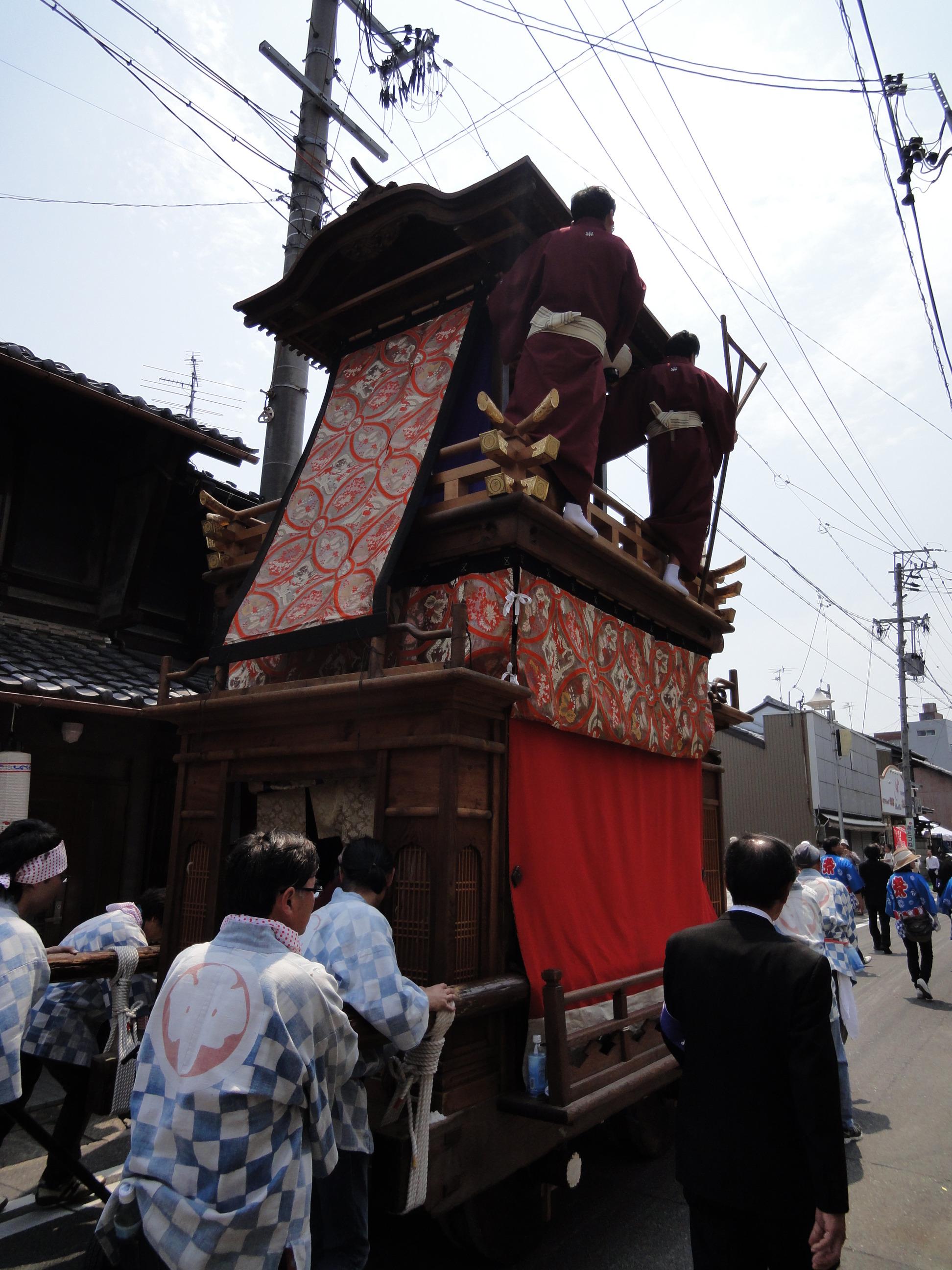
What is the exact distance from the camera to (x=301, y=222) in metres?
9.55

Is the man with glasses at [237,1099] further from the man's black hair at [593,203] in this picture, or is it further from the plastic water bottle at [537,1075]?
the man's black hair at [593,203]

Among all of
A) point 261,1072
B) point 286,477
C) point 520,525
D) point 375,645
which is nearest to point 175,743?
point 286,477

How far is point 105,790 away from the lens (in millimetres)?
8922

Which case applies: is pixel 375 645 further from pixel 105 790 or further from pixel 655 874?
pixel 105 790

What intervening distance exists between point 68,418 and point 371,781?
6.67 metres

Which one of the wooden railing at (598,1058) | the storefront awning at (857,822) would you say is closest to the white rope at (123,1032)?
the wooden railing at (598,1058)

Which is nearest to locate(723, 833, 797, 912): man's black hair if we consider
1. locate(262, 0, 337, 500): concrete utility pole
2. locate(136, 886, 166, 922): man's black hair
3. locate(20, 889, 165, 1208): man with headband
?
locate(20, 889, 165, 1208): man with headband

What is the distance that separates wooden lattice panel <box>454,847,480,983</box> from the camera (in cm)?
427

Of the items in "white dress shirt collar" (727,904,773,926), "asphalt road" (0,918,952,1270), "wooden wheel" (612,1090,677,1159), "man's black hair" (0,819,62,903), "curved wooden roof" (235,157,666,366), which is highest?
→ "curved wooden roof" (235,157,666,366)

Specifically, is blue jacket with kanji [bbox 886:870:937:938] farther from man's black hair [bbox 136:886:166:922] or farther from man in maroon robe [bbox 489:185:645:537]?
man's black hair [bbox 136:886:166:922]

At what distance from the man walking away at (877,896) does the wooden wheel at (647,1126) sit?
11.3m

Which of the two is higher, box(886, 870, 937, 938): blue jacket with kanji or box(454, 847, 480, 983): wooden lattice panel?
box(454, 847, 480, 983): wooden lattice panel

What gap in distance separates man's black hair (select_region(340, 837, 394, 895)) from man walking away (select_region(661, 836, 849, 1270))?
4.95 ft

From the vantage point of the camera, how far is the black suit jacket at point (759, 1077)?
8.19 ft
